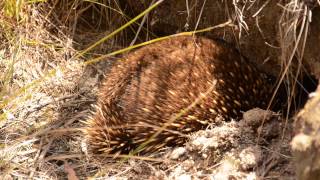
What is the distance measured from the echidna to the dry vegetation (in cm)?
8

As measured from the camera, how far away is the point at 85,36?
134 inches

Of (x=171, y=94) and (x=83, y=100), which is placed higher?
(x=171, y=94)

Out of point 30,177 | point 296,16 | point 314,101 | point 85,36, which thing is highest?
point 296,16

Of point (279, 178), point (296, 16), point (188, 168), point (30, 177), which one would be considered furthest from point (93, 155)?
point (296, 16)

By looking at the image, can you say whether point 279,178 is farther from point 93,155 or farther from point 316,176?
point 93,155

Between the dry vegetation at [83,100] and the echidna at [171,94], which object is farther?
the echidna at [171,94]

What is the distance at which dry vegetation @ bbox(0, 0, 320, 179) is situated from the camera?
221 centimetres

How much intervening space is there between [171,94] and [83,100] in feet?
2.48

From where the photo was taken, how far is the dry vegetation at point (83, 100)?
2209 millimetres

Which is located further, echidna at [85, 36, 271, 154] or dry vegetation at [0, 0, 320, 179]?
echidna at [85, 36, 271, 154]

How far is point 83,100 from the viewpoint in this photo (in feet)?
10.1

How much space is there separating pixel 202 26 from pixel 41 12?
3.47 ft

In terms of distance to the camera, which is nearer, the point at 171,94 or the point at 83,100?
the point at 171,94

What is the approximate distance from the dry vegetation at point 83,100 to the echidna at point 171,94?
3.2 inches
